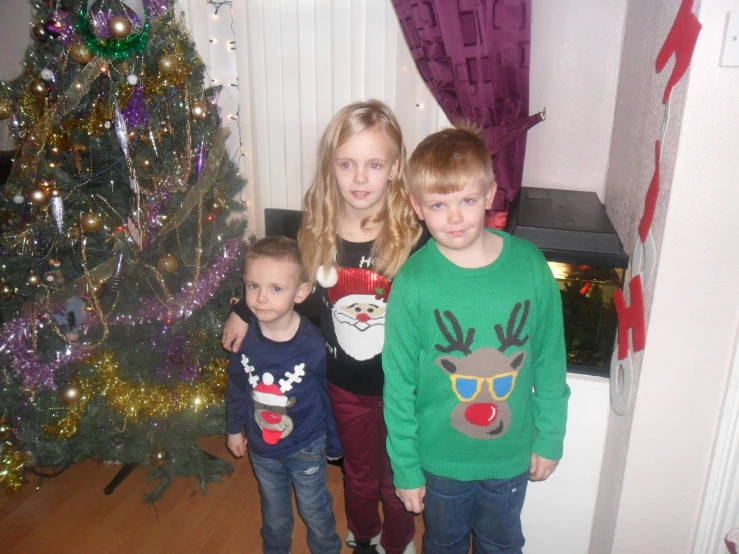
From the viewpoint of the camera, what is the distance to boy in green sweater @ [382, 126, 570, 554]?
1194 millimetres

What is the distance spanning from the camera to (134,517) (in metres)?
2.05

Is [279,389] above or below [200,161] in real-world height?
below

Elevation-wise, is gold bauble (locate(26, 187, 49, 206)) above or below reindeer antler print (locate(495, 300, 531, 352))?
above

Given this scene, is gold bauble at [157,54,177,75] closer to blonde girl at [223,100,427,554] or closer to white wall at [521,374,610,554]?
blonde girl at [223,100,427,554]

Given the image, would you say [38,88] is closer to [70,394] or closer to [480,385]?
[70,394]

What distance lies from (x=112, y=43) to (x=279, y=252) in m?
0.88

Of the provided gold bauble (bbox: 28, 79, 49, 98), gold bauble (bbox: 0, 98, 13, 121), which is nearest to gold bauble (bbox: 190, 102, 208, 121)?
gold bauble (bbox: 28, 79, 49, 98)

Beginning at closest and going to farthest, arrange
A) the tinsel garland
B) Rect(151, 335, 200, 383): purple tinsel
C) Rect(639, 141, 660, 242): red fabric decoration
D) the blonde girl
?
Rect(639, 141, 660, 242): red fabric decoration
the blonde girl
the tinsel garland
Rect(151, 335, 200, 383): purple tinsel

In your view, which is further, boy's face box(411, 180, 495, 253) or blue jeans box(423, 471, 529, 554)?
blue jeans box(423, 471, 529, 554)

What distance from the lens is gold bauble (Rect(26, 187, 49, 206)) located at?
1.72 meters

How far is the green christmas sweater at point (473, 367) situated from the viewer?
4.00 ft

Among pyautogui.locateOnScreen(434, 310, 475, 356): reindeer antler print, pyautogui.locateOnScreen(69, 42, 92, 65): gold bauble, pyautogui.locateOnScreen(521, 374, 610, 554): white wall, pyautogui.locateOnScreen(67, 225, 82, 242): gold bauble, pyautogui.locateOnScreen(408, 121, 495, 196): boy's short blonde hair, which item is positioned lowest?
pyautogui.locateOnScreen(521, 374, 610, 554): white wall

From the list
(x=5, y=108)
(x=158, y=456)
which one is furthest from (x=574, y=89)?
(x=158, y=456)

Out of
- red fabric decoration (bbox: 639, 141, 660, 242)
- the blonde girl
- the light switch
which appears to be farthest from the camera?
the blonde girl
